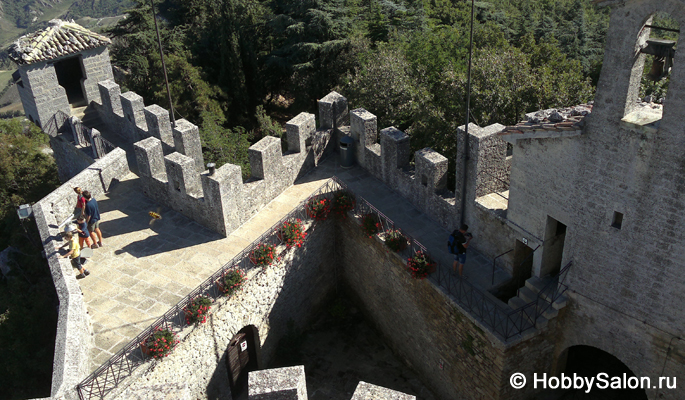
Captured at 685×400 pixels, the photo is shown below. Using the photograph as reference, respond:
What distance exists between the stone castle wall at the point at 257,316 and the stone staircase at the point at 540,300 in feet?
18.0

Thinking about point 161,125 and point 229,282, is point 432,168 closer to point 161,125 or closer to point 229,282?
point 229,282

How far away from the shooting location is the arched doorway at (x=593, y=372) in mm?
13148

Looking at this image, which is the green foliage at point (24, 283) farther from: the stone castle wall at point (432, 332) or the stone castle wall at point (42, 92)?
the stone castle wall at point (432, 332)

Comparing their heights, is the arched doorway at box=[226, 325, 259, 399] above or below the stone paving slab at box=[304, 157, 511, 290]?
below

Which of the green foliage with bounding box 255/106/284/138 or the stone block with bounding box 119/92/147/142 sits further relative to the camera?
the green foliage with bounding box 255/106/284/138

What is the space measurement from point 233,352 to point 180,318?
2.22 meters

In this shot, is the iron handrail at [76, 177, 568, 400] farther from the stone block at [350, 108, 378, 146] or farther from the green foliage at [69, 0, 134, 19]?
the green foliage at [69, 0, 134, 19]

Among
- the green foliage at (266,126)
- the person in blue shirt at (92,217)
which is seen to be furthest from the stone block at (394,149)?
the green foliage at (266,126)

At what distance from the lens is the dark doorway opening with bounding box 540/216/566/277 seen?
488 inches

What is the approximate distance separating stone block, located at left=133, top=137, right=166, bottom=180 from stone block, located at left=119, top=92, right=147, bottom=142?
8.77 ft

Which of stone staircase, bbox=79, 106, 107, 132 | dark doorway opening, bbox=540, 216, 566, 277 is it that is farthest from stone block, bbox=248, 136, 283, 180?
stone staircase, bbox=79, 106, 107, 132

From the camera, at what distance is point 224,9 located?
27469mm

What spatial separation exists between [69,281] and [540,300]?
989 centimetres

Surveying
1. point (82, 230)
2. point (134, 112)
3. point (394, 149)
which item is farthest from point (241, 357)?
point (134, 112)
